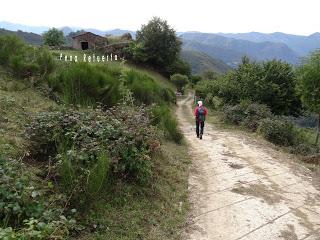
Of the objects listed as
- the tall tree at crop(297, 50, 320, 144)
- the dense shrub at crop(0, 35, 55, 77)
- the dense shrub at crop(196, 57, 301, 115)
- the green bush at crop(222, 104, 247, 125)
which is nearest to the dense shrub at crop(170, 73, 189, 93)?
the dense shrub at crop(196, 57, 301, 115)

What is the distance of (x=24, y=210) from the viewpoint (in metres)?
4.20

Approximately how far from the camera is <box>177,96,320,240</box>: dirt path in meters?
6.13

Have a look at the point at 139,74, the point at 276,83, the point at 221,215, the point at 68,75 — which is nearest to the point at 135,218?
the point at 221,215

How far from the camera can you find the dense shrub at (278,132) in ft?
50.5

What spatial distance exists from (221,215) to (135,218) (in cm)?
167

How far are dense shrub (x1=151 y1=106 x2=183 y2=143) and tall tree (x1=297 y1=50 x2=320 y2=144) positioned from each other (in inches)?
419

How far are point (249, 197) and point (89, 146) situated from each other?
357 cm

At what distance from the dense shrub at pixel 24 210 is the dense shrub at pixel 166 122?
504 cm

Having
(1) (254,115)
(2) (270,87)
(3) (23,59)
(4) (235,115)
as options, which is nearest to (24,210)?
(3) (23,59)

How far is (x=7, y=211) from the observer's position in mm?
4020

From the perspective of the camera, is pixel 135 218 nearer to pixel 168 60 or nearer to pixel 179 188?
pixel 179 188

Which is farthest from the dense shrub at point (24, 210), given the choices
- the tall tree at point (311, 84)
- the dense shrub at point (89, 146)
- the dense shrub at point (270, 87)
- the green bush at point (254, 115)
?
the dense shrub at point (270, 87)

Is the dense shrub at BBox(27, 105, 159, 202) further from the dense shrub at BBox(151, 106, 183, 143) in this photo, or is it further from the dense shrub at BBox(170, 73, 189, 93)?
the dense shrub at BBox(170, 73, 189, 93)

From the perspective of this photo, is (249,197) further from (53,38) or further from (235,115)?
(53,38)
